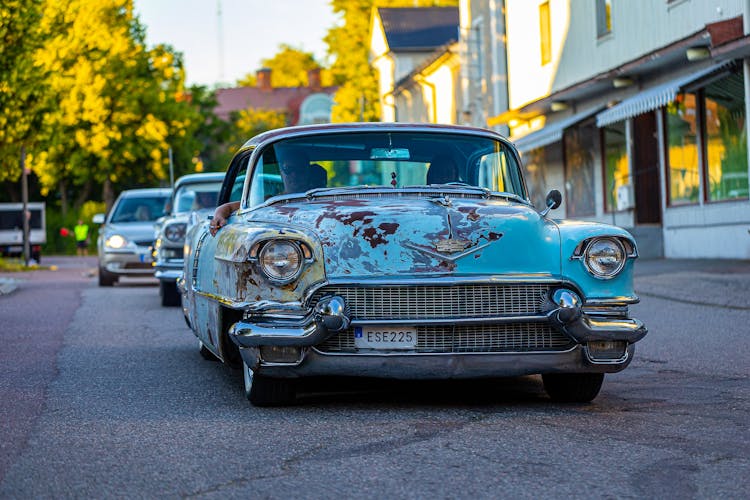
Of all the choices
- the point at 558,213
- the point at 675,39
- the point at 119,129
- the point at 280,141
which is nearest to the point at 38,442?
the point at 280,141

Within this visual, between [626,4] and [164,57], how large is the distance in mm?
39183

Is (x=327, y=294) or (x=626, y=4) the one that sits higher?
(x=626, y=4)

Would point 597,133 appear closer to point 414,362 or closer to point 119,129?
point 414,362

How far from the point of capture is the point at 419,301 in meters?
6.48

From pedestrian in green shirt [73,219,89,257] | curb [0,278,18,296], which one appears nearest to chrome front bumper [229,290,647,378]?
curb [0,278,18,296]

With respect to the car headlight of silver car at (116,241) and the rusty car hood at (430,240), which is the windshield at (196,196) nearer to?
the car headlight of silver car at (116,241)

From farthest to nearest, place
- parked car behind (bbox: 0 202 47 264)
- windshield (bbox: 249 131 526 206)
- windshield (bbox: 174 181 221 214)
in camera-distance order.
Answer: parked car behind (bbox: 0 202 47 264) < windshield (bbox: 174 181 221 214) < windshield (bbox: 249 131 526 206)

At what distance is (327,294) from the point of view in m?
6.50

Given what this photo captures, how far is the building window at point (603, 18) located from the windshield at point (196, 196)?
1209cm

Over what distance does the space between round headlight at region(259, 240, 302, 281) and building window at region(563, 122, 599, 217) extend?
22.5 metres

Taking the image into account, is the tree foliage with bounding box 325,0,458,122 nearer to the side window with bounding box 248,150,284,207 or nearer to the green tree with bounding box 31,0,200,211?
the green tree with bounding box 31,0,200,211

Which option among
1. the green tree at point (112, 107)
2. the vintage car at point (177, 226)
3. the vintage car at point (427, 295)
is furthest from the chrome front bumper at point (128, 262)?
the green tree at point (112, 107)

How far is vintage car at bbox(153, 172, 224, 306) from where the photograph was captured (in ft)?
51.6

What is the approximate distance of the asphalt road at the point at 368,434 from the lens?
4.88 metres
